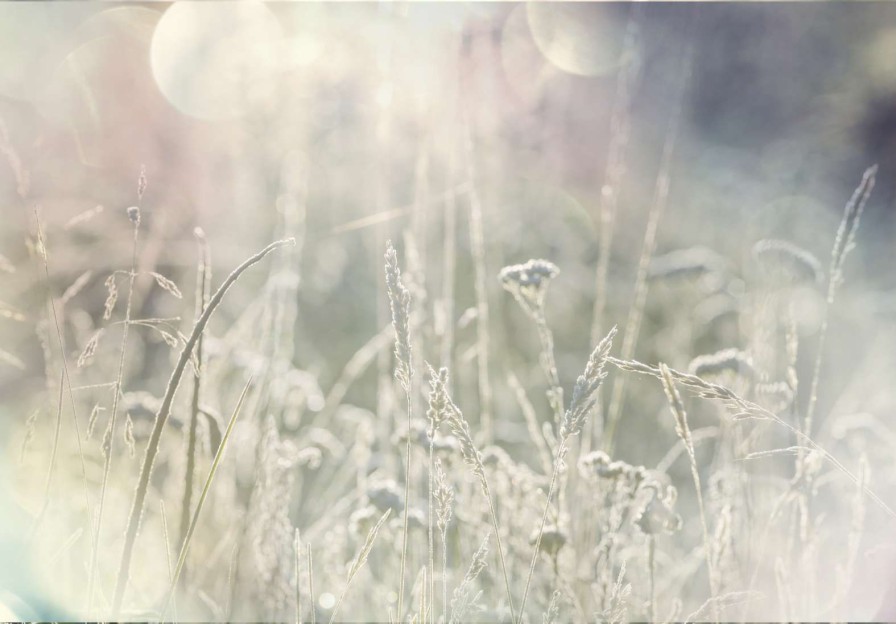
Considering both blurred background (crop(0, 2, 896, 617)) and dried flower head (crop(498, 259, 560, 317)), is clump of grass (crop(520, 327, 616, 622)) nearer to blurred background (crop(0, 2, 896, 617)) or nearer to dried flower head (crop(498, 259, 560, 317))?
dried flower head (crop(498, 259, 560, 317))

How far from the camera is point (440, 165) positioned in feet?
20.2

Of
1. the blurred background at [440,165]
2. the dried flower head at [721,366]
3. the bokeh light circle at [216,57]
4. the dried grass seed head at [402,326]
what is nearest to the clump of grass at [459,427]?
the dried grass seed head at [402,326]

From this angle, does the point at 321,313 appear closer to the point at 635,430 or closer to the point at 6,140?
the point at 635,430

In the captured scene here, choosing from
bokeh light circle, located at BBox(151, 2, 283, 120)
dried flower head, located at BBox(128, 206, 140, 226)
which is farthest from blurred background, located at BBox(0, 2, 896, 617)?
dried flower head, located at BBox(128, 206, 140, 226)

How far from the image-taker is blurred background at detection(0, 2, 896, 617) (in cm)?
342

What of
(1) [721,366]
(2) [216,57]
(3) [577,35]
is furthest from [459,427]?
(3) [577,35]

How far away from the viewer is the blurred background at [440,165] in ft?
11.2

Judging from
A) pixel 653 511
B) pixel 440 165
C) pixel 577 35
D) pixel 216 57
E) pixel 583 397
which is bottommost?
pixel 653 511

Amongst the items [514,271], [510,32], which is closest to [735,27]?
[510,32]

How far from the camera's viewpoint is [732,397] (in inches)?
40.0

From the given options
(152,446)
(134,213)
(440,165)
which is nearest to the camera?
(152,446)

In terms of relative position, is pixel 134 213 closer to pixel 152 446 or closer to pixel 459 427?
pixel 152 446

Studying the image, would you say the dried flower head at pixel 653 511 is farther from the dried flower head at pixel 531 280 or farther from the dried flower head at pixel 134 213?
the dried flower head at pixel 134 213

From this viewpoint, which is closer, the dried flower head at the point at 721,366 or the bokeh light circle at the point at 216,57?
the dried flower head at the point at 721,366
